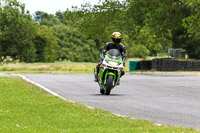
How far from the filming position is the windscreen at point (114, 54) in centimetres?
1673

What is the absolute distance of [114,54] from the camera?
16.8 m

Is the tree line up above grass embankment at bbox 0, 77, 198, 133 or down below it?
above

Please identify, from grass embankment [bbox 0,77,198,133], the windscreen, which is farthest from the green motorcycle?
grass embankment [bbox 0,77,198,133]

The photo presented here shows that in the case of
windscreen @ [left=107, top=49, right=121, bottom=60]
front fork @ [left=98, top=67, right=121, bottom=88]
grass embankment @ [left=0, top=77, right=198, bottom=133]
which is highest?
windscreen @ [left=107, top=49, right=121, bottom=60]

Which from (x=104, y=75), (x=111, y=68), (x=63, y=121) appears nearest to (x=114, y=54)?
(x=111, y=68)

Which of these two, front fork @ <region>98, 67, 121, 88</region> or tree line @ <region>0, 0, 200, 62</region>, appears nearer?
front fork @ <region>98, 67, 121, 88</region>

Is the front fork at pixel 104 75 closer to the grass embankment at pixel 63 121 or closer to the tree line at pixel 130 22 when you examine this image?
the grass embankment at pixel 63 121

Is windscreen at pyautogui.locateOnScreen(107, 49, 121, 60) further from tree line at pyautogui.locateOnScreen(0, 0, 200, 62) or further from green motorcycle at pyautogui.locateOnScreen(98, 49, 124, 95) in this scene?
tree line at pyautogui.locateOnScreen(0, 0, 200, 62)

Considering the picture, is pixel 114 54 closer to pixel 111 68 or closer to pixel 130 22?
pixel 111 68

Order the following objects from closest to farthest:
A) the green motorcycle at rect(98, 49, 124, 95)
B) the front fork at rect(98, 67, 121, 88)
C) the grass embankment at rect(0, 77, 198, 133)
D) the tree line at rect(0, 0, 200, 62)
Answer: the grass embankment at rect(0, 77, 198, 133)
the green motorcycle at rect(98, 49, 124, 95)
the front fork at rect(98, 67, 121, 88)
the tree line at rect(0, 0, 200, 62)

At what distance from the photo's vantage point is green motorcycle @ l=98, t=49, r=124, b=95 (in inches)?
656

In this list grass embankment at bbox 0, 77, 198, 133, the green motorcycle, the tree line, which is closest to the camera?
grass embankment at bbox 0, 77, 198, 133

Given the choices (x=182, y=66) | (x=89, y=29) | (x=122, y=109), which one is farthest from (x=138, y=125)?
(x=89, y=29)

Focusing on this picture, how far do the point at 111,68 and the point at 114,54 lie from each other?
19.3 inches
